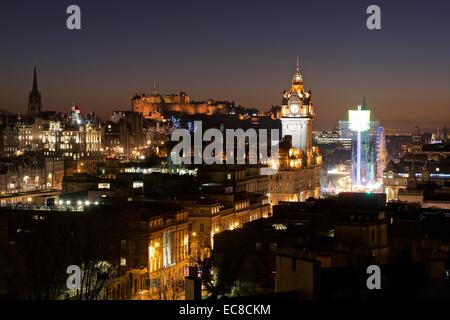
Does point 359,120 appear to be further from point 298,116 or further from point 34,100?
point 34,100

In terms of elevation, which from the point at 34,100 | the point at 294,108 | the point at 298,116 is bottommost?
the point at 298,116

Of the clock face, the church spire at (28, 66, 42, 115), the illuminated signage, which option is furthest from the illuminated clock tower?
the church spire at (28, 66, 42, 115)

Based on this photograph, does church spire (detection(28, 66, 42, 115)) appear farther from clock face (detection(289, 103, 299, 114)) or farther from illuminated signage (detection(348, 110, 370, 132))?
illuminated signage (detection(348, 110, 370, 132))

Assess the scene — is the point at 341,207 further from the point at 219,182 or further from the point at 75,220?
the point at 219,182

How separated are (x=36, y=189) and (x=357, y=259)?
152ft

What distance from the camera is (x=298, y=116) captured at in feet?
248

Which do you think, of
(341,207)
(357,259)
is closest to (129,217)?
(341,207)

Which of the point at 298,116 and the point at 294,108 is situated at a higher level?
the point at 294,108

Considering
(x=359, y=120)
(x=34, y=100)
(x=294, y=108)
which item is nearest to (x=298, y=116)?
(x=294, y=108)

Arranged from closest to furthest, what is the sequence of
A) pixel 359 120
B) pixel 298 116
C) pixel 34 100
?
pixel 298 116, pixel 359 120, pixel 34 100

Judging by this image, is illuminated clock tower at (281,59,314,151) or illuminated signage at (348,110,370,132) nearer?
illuminated clock tower at (281,59,314,151)

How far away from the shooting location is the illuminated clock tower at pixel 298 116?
247 ft

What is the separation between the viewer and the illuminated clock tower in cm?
7531

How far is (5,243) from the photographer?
99.7ft
